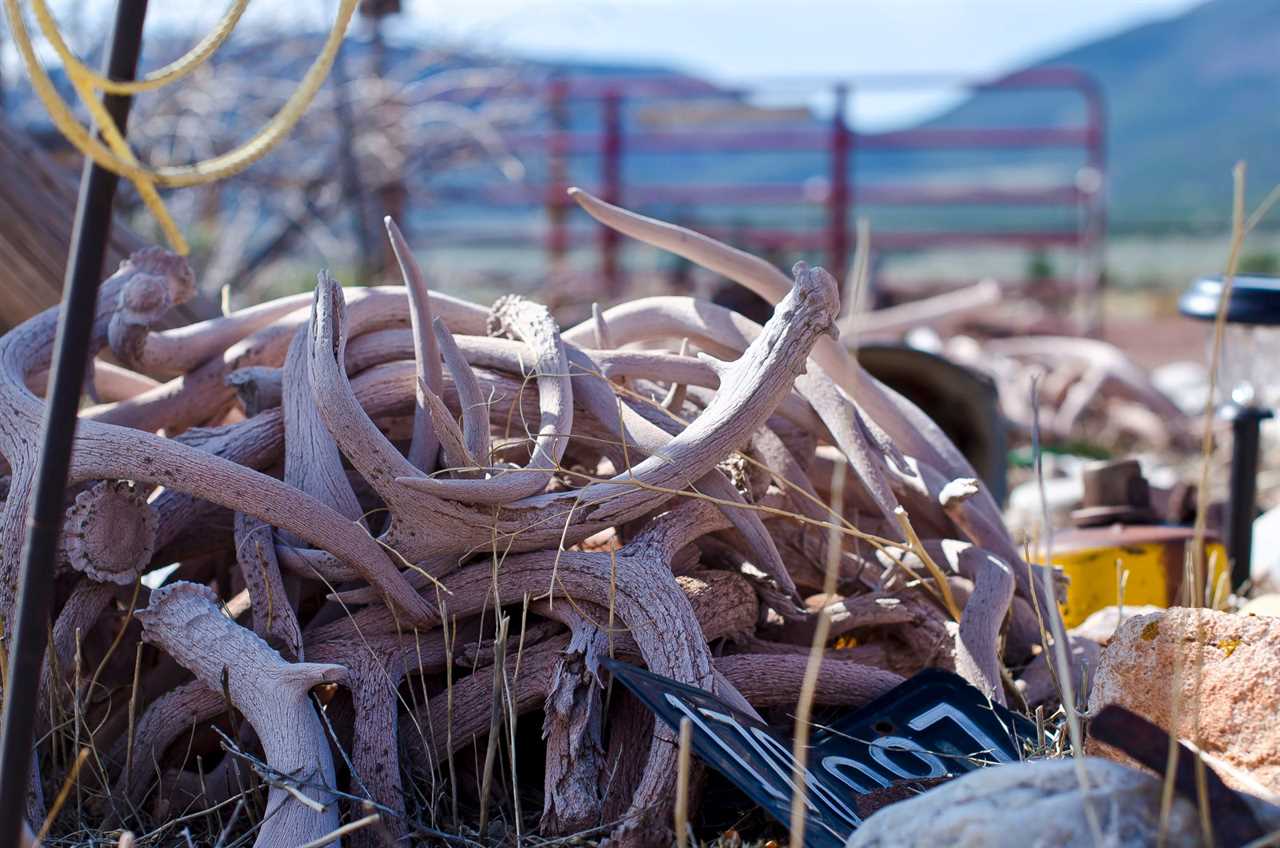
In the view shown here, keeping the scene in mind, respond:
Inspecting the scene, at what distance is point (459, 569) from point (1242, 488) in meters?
2.10

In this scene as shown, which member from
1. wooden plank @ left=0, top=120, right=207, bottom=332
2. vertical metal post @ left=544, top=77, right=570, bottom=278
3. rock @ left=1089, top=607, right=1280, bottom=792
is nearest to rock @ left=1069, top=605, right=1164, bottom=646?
rock @ left=1089, top=607, right=1280, bottom=792

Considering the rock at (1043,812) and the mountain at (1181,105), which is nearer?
the rock at (1043,812)

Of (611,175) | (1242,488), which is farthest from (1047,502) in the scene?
(611,175)

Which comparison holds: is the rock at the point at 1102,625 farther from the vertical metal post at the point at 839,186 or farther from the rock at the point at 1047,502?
the vertical metal post at the point at 839,186

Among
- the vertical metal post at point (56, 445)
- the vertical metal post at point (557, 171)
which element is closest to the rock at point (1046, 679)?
the vertical metal post at point (56, 445)

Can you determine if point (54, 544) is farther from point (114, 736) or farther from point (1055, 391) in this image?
point (1055, 391)

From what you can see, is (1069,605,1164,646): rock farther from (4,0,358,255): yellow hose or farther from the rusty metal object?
(4,0,358,255): yellow hose

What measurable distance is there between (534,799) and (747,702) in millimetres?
341

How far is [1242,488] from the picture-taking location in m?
3.14

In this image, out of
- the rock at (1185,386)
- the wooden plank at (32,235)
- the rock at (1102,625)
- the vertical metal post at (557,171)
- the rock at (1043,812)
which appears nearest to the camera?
the rock at (1043,812)

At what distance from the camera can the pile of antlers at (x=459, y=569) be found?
1753mm

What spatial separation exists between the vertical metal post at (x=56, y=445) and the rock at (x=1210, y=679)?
118 centimetres

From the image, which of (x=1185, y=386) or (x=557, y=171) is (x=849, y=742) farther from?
(x=557, y=171)

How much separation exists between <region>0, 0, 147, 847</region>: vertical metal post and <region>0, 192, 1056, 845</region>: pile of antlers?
411mm
